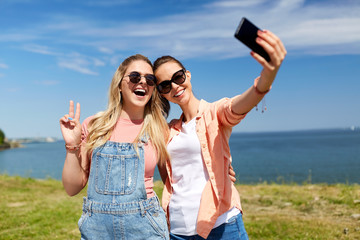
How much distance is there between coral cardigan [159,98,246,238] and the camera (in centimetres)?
277

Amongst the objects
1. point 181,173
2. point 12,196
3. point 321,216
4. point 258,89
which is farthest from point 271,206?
point 12,196

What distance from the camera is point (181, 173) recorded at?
294cm

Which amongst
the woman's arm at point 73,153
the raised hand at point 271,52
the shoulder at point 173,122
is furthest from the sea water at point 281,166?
the raised hand at point 271,52

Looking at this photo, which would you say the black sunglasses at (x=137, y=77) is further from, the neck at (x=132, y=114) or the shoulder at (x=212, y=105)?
the shoulder at (x=212, y=105)

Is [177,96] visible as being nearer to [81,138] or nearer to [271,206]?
[81,138]

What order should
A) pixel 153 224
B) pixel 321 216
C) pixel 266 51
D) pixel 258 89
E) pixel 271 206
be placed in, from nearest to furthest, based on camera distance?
pixel 266 51 < pixel 258 89 < pixel 153 224 < pixel 321 216 < pixel 271 206

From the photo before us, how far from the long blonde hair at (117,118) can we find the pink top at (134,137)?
5cm

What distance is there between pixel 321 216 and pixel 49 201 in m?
7.61

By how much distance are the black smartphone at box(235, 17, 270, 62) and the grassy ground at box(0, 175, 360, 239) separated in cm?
516

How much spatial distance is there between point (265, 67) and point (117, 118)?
1705 millimetres

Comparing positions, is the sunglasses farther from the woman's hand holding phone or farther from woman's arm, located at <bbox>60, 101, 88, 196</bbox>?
the woman's hand holding phone

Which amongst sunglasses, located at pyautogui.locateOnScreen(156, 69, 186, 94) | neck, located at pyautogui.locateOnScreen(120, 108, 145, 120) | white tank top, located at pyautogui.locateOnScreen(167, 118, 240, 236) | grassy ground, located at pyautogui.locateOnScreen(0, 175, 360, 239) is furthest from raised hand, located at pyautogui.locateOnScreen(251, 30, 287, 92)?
grassy ground, located at pyautogui.locateOnScreen(0, 175, 360, 239)

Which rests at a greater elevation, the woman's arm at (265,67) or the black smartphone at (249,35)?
the black smartphone at (249,35)

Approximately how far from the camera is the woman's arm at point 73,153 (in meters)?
3.01
